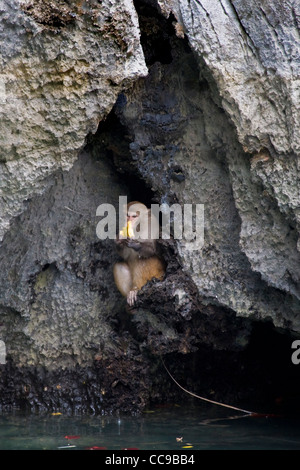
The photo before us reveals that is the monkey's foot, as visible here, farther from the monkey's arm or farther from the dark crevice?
the dark crevice

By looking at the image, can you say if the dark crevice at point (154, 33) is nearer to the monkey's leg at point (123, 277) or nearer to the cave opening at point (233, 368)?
the cave opening at point (233, 368)

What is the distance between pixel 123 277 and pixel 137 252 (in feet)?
0.87

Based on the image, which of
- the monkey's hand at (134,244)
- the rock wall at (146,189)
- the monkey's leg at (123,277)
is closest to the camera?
the rock wall at (146,189)

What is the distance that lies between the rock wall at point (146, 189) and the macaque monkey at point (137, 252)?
170 mm

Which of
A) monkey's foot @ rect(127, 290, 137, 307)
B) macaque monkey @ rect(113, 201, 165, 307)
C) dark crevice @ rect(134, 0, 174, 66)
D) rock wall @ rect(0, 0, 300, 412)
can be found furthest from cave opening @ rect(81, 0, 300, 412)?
dark crevice @ rect(134, 0, 174, 66)

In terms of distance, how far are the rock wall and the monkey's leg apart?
0.45ft

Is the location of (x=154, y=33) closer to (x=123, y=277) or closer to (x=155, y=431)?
(x=123, y=277)

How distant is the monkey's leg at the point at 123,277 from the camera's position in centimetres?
546

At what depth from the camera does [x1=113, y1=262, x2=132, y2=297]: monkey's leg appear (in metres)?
5.46

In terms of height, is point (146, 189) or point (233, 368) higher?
point (146, 189)

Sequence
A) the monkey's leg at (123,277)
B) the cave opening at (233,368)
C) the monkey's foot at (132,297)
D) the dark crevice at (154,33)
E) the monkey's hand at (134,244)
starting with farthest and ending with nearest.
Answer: the cave opening at (233,368) → the monkey's leg at (123,277) → the monkey's hand at (134,244) → the monkey's foot at (132,297) → the dark crevice at (154,33)

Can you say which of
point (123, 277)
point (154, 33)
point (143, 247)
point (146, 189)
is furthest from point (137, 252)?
point (154, 33)

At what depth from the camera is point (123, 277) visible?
5469 millimetres

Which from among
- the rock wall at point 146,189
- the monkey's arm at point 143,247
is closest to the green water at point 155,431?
the rock wall at point 146,189
